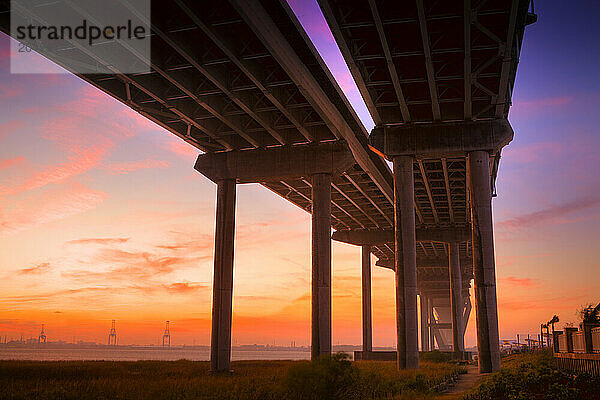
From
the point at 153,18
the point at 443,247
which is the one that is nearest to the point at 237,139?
the point at 153,18

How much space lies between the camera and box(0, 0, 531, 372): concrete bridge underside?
78.9ft

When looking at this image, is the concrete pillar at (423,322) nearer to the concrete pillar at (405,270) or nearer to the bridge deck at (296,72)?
the bridge deck at (296,72)

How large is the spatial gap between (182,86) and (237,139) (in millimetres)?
9826

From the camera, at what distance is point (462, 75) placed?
2916 centimetres

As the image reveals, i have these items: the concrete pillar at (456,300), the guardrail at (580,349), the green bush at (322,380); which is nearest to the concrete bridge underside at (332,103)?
the guardrail at (580,349)

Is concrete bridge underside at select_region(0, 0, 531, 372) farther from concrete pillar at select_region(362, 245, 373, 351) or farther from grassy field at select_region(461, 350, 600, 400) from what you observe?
concrete pillar at select_region(362, 245, 373, 351)

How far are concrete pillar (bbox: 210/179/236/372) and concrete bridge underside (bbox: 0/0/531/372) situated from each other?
74 mm

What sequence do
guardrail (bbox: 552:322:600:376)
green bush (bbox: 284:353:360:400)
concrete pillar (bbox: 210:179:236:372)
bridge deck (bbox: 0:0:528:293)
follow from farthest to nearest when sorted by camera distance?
1. concrete pillar (bbox: 210:179:236:372)
2. bridge deck (bbox: 0:0:528:293)
3. guardrail (bbox: 552:322:600:376)
4. green bush (bbox: 284:353:360:400)

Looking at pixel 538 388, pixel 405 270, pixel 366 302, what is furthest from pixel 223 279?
pixel 366 302

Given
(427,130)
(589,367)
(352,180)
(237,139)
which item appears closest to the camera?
(589,367)

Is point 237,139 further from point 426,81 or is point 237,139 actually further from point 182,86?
point 426,81

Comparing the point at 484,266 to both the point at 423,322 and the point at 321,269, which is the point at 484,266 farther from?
the point at 423,322

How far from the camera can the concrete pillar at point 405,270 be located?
32438 millimetres

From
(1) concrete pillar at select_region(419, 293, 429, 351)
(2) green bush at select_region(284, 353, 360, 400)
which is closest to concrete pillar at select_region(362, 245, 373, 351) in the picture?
(2) green bush at select_region(284, 353, 360, 400)
